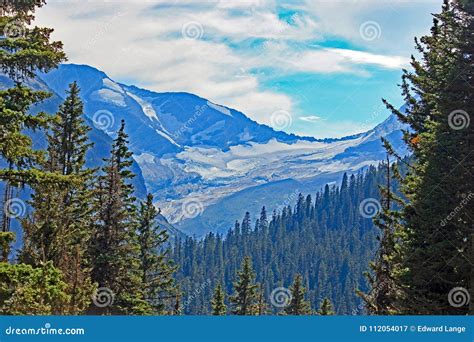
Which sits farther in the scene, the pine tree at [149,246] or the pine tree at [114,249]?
the pine tree at [149,246]

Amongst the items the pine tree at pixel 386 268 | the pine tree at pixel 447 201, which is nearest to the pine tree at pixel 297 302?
the pine tree at pixel 386 268

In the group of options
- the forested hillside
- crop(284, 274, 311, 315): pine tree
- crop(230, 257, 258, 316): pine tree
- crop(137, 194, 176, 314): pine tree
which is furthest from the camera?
crop(230, 257, 258, 316): pine tree

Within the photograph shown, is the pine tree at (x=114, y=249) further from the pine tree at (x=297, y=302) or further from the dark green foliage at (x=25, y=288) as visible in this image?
the pine tree at (x=297, y=302)

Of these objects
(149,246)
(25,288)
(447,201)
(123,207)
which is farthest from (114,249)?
(25,288)

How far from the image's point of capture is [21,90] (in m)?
14.0

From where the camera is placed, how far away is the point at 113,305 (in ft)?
115

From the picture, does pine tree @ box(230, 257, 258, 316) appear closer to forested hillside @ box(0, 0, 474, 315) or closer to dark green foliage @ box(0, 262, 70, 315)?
forested hillside @ box(0, 0, 474, 315)

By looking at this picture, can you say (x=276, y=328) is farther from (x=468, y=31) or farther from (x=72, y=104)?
(x=72, y=104)

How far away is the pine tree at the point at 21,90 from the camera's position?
44.9 feet

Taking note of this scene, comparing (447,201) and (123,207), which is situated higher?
(123,207)

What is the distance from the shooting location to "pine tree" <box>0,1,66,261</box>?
1369cm

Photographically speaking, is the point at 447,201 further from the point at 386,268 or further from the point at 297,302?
the point at 297,302

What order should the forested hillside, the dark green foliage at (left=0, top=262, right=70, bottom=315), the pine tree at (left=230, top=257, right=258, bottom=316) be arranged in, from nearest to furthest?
the dark green foliage at (left=0, top=262, right=70, bottom=315) < the forested hillside < the pine tree at (left=230, top=257, right=258, bottom=316)

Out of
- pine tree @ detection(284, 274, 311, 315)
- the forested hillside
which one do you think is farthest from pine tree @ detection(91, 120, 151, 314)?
pine tree @ detection(284, 274, 311, 315)
